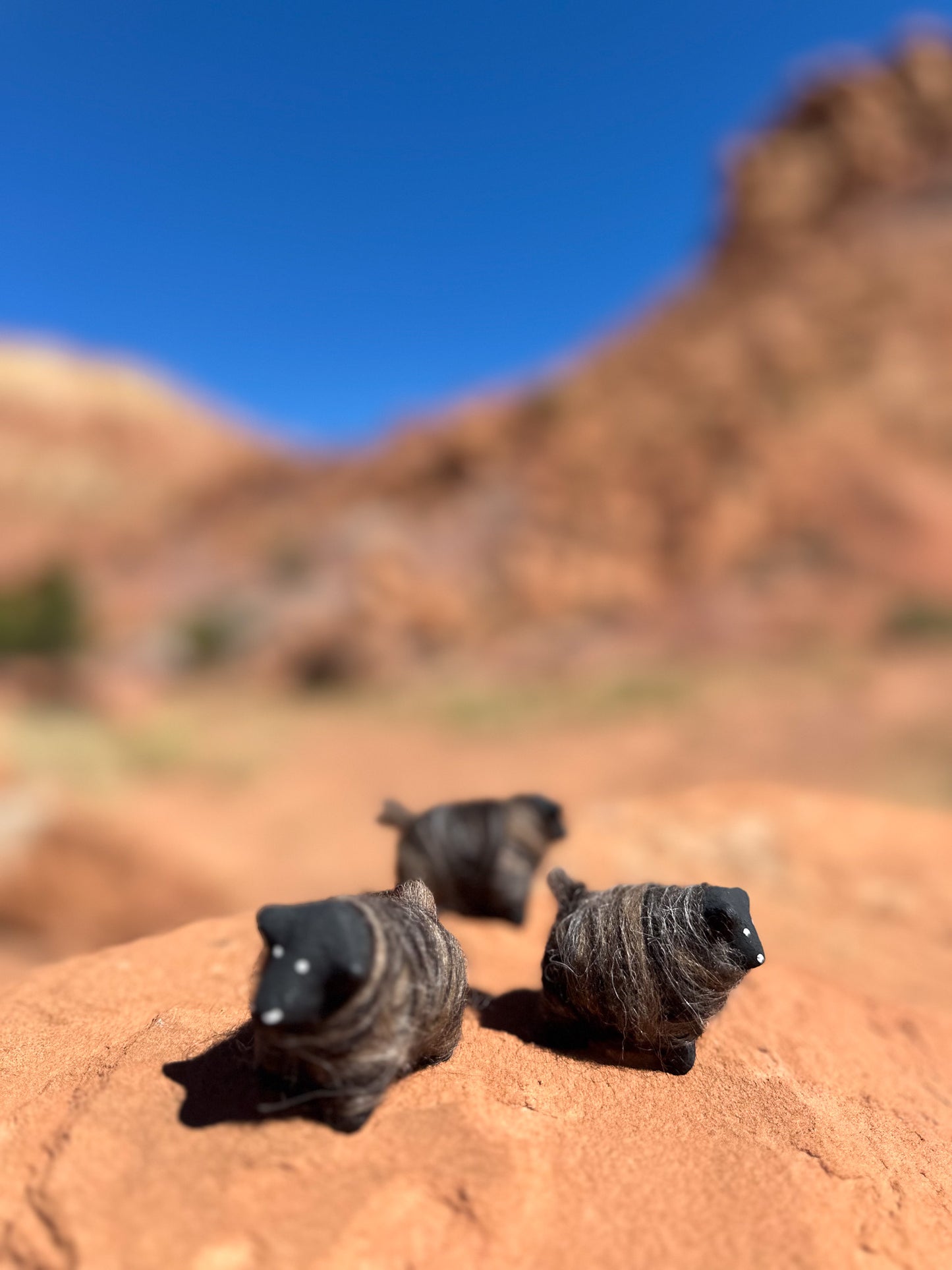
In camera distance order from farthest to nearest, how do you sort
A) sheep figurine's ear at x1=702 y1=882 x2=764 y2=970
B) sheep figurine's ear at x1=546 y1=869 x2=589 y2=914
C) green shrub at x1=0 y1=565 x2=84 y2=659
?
1. green shrub at x1=0 y1=565 x2=84 y2=659
2. sheep figurine's ear at x1=546 y1=869 x2=589 y2=914
3. sheep figurine's ear at x1=702 y1=882 x2=764 y2=970

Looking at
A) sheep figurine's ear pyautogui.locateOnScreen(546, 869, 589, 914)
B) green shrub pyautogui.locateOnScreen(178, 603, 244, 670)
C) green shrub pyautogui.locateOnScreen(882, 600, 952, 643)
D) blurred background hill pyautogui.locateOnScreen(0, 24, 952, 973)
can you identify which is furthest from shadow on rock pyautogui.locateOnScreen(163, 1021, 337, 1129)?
green shrub pyautogui.locateOnScreen(178, 603, 244, 670)

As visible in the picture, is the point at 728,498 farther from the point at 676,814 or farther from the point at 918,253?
the point at 676,814

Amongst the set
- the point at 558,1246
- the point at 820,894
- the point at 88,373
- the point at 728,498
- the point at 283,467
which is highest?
the point at 88,373

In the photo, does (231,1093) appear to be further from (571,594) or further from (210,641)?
(210,641)

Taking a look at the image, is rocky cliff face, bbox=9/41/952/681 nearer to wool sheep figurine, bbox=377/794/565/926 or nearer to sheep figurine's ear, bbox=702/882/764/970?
wool sheep figurine, bbox=377/794/565/926

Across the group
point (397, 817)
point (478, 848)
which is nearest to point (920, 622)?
point (478, 848)

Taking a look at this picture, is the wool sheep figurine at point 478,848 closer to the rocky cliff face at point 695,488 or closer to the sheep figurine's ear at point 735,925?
the sheep figurine's ear at point 735,925

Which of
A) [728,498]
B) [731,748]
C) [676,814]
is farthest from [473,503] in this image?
[676,814]
